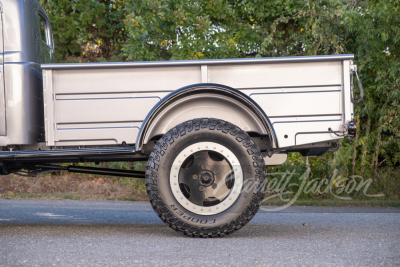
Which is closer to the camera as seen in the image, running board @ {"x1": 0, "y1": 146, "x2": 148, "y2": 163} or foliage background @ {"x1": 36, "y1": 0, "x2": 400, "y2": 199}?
running board @ {"x1": 0, "y1": 146, "x2": 148, "y2": 163}

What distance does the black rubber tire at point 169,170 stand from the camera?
381 cm

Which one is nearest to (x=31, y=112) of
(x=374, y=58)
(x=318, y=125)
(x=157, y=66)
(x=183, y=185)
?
(x=157, y=66)

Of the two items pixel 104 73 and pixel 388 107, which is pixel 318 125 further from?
pixel 388 107

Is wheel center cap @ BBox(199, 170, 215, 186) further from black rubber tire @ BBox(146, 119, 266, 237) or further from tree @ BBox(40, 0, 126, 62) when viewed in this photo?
tree @ BBox(40, 0, 126, 62)

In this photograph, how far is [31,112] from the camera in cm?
422

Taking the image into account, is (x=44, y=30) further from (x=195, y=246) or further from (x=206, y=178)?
(x=195, y=246)

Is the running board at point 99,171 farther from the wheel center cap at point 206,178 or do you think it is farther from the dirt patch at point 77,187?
the dirt patch at point 77,187

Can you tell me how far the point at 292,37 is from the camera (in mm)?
12383

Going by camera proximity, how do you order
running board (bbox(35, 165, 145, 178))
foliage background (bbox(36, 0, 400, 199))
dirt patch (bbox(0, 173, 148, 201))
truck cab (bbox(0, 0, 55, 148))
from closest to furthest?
truck cab (bbox(0, 0, 55, 148)) < running board (bbox(35, 165, 145, 178)) < foliage background (bbox(36, 0, 400, 199)) < dirt patch (bbox(0, 173, 148, 201))

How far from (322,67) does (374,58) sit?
6710 mm

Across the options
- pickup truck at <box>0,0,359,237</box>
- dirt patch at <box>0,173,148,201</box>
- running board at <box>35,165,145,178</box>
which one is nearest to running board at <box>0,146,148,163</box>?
pickup truck at <box>0,0,359,237</box>

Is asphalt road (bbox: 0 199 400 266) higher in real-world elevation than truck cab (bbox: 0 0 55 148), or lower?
lower

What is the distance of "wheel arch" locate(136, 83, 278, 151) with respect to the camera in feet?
12.7

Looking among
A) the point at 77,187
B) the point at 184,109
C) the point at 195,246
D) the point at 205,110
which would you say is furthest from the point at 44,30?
the point at 77,187
